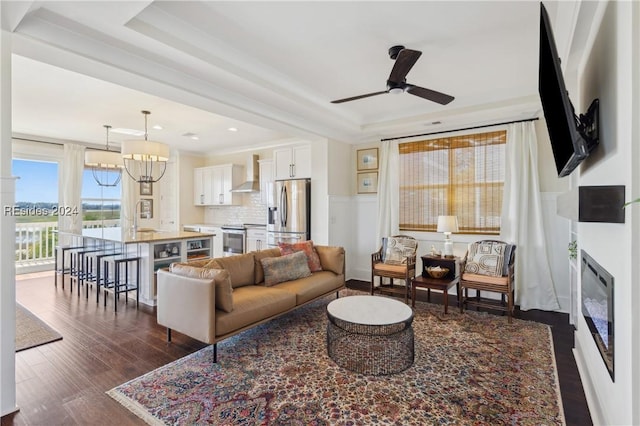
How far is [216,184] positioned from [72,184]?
9.03 ft

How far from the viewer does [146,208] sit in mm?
7766

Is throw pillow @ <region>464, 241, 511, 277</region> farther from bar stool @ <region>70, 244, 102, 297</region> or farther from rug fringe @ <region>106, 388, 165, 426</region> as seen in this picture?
bar stool @ <region>70, 244, 102, 297</region>

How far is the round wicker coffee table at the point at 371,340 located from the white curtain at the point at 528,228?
2.37 m

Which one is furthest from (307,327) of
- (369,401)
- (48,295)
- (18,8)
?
(48,295)

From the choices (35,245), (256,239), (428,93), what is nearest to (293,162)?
(256,239)

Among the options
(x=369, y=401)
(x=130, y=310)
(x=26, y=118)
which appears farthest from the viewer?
(x=26, y=118)

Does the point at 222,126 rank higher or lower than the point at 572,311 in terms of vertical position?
higher

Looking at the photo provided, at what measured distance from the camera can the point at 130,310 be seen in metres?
4.09

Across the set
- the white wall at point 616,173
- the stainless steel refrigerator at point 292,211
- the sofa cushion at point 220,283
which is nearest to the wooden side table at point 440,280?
the white wall at point 616,173

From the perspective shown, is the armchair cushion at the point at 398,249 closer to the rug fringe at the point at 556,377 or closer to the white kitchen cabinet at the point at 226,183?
the rug fringe at the point at 556,377

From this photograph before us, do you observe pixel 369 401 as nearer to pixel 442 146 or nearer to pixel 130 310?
pixel 130 310

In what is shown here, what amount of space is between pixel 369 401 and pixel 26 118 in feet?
20.7

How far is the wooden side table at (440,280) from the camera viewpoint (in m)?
3.93

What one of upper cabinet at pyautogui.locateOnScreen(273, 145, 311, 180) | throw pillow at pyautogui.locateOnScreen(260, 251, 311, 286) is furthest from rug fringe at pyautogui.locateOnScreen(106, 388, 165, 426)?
upper cabinet at pyautogui.locateOnScreen(273, 145, 311, 180)
